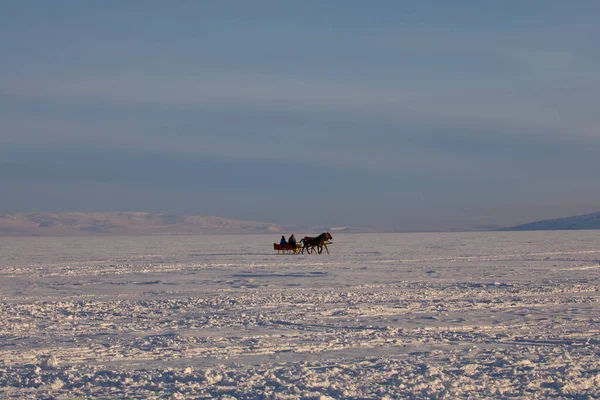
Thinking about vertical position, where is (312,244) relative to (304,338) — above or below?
above

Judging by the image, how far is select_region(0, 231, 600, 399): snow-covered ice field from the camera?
7.76 metres

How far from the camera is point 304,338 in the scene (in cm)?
1058

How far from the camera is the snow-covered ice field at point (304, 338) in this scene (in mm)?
7758

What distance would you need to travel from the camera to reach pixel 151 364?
8.83m

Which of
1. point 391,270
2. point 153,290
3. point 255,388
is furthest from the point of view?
point 391,270

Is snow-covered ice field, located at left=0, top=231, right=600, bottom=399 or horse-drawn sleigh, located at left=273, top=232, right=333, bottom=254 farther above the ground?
horse-drawn sleigh, located at left=273, top=232, right=333, bottom=254

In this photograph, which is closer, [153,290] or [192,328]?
[192,328]

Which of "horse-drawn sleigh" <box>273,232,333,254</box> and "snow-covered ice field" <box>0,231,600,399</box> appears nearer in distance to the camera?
"snow-covered ice field" <box>0,231,600,399</box>

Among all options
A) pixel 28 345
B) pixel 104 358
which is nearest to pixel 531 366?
pixel 104 358

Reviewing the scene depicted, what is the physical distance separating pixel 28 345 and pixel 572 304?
10184mm

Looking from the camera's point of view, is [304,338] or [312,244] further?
[312,244]

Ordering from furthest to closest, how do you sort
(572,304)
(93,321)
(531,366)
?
(572,304), (93,321), (531,366)

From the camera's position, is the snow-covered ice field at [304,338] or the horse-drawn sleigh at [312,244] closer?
the snow-covered ice field at [304,338]

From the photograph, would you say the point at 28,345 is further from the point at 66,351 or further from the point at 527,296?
the point at 527,296
